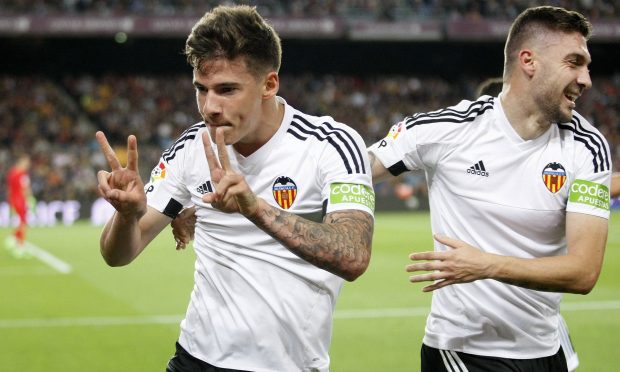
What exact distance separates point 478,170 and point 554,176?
315 mm

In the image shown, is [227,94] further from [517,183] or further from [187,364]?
[517,183]

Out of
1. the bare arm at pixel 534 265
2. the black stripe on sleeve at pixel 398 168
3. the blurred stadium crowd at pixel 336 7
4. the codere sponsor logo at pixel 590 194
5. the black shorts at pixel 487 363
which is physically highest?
the blurred stadium crowd at pixel 336 7

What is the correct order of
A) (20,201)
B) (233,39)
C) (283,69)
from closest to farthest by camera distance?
(233,39), (20,201), (283,69)

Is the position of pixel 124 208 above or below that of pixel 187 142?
below

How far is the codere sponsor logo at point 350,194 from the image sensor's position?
3.01 meters

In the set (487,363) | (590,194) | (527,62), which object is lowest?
(487,363)

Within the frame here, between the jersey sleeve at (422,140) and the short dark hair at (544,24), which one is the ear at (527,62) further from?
the jersey sleeve at (422,140)

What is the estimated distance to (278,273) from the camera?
318cm

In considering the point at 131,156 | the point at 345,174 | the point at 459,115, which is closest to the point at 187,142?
the point at 131,156

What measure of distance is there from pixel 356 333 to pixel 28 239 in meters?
13.3

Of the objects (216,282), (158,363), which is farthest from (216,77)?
(158,363)

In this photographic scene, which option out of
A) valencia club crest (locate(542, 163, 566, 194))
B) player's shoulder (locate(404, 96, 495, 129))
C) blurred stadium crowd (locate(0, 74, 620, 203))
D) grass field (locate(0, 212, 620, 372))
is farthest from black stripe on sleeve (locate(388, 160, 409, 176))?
blurred stadium crowd (locate(0, 74, 620, 203))

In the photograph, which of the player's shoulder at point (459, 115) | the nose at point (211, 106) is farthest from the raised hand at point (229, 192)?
the player's shoulder at point (459, 115)

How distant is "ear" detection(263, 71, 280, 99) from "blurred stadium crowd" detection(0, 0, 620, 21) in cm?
3049
